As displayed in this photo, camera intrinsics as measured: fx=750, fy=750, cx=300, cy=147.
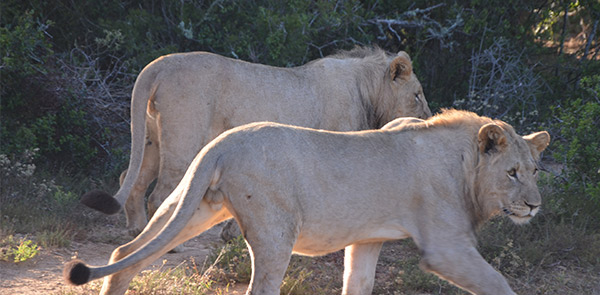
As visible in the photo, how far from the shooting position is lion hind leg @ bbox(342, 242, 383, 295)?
4230 millimetres

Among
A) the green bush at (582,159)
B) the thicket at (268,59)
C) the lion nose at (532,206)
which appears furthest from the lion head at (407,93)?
the lion nose at (532,206)

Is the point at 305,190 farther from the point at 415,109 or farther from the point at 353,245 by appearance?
the point at 415,109

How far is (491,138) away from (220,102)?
95.0 inches

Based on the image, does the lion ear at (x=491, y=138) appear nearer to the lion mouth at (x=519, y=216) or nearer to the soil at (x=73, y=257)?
the lion mouth at (x=519, y=216)

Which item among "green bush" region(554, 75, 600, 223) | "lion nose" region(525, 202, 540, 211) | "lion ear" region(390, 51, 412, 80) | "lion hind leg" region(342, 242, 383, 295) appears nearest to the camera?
"lion nose" region(525, 202, 540, 211)

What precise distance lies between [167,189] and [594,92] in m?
4.05

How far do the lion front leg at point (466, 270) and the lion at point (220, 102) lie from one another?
7.14 ft

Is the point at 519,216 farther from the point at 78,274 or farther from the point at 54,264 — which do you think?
the point at 54,264

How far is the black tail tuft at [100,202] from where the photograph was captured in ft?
14.6

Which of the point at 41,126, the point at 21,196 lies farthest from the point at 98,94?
the point at 21,196

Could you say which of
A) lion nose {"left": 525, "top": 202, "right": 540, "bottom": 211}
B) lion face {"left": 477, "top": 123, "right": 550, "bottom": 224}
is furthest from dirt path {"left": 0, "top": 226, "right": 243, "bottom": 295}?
lion nose {"left": 525, "top": 202, "right": 540, "bottom": 211}

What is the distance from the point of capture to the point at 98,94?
7746 mm

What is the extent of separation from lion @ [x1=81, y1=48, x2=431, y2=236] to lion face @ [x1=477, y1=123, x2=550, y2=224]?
2206 mm

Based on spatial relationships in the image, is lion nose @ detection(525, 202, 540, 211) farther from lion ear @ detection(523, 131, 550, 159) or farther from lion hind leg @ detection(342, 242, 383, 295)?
lion hind leg @ detection(342, 242, 383, 295)
